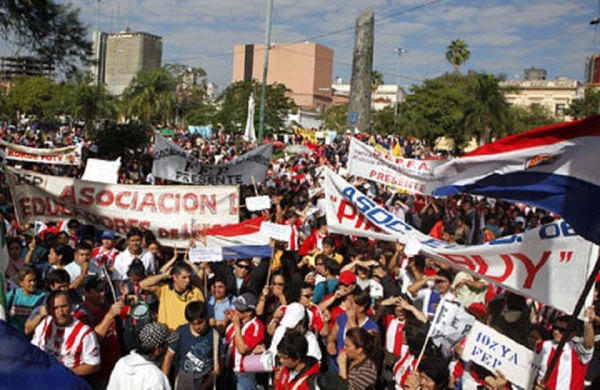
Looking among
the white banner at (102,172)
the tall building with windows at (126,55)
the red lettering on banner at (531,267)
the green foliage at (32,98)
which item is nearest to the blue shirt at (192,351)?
the red lettering on banner at (531,267)

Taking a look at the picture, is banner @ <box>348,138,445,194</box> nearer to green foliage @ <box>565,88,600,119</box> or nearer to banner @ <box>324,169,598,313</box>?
banner @ <box>324,169,598,313</box>

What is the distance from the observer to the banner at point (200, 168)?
10.5 metres

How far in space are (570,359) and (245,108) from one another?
179 ft

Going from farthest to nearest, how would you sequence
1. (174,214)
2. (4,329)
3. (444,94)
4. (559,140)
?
(444,94) → (174,214) → (559,140) → (4,329)

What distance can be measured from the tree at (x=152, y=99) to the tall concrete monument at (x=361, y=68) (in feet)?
91.5

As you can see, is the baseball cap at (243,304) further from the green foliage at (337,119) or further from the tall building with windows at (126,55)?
the tall building with windows at (126,55)

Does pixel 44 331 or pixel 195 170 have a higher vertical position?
pixel 195 170

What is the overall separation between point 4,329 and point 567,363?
4.01 m

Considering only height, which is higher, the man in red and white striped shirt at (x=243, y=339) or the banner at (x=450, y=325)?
the banner at (x=450, y=325)

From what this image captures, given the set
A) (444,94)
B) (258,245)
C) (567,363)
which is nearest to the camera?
(567,363)

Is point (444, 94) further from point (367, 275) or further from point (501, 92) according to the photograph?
point (367, 275)

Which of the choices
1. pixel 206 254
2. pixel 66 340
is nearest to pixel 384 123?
pixel 206 254

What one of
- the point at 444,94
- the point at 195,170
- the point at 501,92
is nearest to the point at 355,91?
the point at 501,92

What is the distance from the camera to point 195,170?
10.6m
